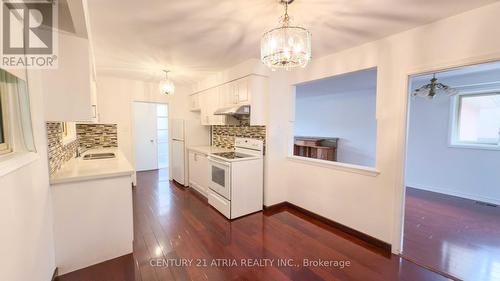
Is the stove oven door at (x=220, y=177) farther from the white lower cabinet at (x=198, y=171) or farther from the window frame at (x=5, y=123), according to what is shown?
the window frame at (x=5, y=123)

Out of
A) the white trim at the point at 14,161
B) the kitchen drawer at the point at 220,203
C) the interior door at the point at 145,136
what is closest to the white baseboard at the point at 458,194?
the kitchen drawer at the point at 220,203

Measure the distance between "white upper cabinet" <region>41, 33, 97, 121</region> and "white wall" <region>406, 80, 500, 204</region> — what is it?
5719 millimetres

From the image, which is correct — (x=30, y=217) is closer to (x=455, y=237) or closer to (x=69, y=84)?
(x=69, y=84)

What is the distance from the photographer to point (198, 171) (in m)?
4.17

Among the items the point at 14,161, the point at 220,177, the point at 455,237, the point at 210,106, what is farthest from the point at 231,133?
the point at 455,237

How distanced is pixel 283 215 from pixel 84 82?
2.96 metres

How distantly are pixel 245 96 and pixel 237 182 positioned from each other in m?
1.37

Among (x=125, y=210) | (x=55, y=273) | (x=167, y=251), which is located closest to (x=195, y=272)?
(x=167, y=251)

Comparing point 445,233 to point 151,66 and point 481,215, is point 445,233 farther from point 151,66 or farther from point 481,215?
point 151,66

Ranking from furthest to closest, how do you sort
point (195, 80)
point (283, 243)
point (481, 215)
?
point (195, 80), point (481, 215), point (283, 243)

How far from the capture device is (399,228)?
2.23 m

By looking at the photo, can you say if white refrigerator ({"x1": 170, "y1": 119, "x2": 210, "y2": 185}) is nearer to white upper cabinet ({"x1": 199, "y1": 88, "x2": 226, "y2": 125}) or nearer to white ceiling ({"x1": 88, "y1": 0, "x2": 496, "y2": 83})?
white upper cabinet ({"x1": 199, "y1": 88, "x2": 226, "y2": 125})

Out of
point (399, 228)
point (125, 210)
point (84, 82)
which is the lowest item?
point (399, 228)
